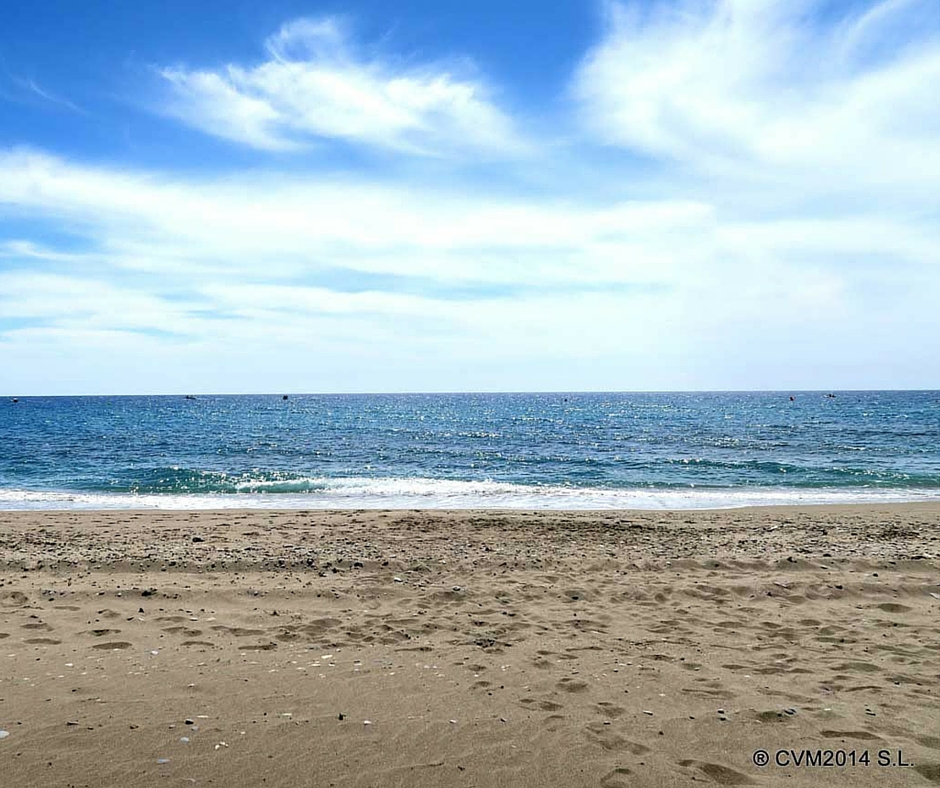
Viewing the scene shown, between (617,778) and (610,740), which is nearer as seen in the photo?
(617,778)

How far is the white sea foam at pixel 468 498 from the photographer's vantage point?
20.9 m

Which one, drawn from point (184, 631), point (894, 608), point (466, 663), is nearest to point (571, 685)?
point (466, 663)

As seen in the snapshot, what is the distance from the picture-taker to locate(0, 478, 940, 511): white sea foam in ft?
68.5

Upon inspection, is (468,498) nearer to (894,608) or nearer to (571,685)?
(894,608)

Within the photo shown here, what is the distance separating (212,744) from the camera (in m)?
4.98

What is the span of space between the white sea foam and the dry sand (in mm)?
8211

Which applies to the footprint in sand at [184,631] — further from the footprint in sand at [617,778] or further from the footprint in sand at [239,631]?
the footprint in sand at [617,778]

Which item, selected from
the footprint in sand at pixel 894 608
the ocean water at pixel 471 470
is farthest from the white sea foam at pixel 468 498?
the footprint in sand at pixel 894 608

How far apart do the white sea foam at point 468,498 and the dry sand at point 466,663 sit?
8.21m

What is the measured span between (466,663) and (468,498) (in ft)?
52.8

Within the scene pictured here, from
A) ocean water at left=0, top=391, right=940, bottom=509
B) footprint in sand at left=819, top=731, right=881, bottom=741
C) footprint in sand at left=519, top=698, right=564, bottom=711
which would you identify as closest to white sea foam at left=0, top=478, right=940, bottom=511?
ocean water at left=0, top=391, right=940, bottom=509

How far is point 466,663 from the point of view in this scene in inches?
262

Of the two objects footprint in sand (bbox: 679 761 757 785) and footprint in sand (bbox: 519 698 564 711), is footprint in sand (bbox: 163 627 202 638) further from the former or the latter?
footprint in sand (bbox: 679 761 757 785)

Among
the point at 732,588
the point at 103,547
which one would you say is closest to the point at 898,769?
the point at 732,588
